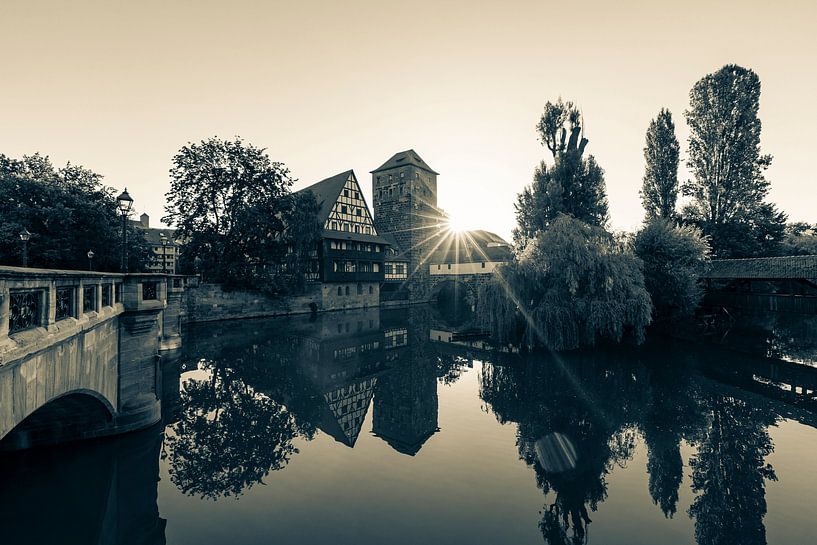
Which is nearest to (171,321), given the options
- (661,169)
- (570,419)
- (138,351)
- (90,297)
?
(138,351)

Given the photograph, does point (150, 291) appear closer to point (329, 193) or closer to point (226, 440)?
point (226, 440)

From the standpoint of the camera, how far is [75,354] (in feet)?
19.4

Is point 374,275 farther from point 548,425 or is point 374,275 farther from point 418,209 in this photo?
point 548,425

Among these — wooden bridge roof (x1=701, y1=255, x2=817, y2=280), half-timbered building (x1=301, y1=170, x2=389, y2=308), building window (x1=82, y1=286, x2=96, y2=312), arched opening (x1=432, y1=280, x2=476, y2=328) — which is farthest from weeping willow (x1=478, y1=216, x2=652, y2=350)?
arched opening (x1=432, y1=280, x2=476, y2=328)

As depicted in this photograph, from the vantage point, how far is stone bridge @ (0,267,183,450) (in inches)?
162

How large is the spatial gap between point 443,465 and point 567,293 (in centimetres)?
1304

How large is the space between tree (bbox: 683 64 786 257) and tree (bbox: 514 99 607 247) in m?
10.2

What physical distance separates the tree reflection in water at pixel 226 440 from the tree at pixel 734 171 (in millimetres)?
36053

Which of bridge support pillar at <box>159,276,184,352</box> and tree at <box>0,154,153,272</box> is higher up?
tree at <box>0,154,153,272</box>

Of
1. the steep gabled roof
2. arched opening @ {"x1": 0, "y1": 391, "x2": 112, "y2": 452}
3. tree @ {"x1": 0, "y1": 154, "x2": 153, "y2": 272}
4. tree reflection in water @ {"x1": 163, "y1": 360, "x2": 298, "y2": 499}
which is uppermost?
the steep gabled roof

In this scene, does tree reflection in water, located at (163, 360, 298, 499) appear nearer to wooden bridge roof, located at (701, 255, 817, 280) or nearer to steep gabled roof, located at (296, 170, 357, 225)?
wooden bridge roof, located at (701, 255, 817, 280)

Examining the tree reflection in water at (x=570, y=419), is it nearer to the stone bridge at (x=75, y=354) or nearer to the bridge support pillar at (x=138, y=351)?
the stone bridge at (x=75, y=354)

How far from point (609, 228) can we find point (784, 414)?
13.0m

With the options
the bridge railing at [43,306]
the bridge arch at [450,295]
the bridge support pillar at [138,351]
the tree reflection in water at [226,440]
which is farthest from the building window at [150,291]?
the bridge arch at [450,295]
